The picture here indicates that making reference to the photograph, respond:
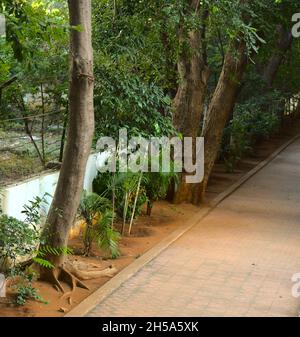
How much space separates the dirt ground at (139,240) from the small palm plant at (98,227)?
8.0 inches

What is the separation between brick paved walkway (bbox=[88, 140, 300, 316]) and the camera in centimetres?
747

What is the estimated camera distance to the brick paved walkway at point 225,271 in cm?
747

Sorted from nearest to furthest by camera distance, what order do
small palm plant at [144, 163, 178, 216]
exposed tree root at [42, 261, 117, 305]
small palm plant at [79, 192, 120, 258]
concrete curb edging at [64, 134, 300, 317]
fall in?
concrete curb edging at [64, 134, 300, 317]
exposed tree root at [42, 261, 117, 305]
small palm plant at [79, 192, 120, 258]
small palm plant at [144, 163, 178, 216]

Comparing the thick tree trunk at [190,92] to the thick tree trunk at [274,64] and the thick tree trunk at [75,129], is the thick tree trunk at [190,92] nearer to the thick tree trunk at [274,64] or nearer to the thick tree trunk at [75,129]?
the thick tree trunk at [75,129]

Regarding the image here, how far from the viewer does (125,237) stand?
35.8 ft

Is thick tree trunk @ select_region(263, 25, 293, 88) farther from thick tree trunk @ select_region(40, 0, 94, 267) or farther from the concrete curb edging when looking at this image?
thick tree trunk @ select_region(40, 0, 94, 267)

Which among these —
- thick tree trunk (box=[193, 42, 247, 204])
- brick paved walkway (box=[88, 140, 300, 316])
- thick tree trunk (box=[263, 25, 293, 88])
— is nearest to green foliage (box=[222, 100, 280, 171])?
thick tree trunk (box=[263, 25, 293, 88])

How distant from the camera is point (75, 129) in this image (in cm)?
789

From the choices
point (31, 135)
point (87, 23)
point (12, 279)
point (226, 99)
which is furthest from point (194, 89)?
point (12, 279)

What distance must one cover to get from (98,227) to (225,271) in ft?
6.86

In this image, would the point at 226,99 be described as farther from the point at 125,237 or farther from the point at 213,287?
the point at 213,287

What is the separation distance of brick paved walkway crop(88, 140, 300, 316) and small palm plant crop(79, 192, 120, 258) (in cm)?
71

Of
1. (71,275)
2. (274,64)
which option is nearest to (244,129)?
(274,64)
